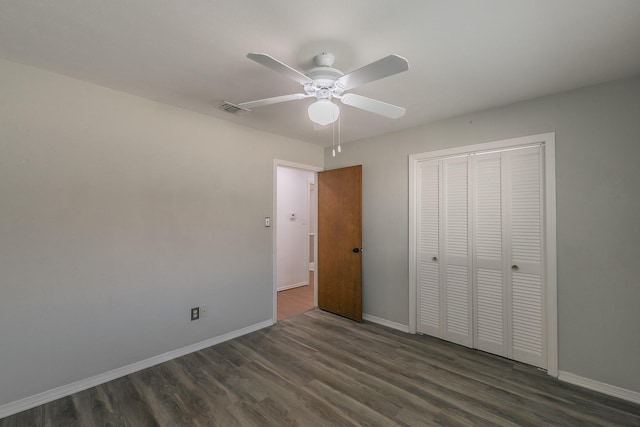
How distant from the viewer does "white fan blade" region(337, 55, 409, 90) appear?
136 cm

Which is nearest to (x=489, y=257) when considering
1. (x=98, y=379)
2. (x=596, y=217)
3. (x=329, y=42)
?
(x=596, y=217)

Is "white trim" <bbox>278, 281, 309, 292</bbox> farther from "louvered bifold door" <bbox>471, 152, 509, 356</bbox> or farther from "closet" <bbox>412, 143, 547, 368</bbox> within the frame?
"louvered bifold door" <bbox>471, 152, 509, 356</bbox>

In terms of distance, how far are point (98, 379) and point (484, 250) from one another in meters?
→ 3.66

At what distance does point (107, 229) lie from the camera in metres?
2.37

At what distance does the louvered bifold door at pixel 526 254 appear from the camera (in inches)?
99.8

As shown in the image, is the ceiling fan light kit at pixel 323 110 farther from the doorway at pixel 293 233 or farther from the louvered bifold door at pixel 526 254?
the doorway at pixel 293 233

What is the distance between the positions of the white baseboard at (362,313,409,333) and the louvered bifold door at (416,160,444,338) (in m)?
0.18

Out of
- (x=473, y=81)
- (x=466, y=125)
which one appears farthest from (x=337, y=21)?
(x=466, y=125)

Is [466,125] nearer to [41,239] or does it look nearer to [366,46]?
[366,46]

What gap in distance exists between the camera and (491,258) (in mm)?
2803

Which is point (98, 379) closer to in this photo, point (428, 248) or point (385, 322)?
point (385, 322)

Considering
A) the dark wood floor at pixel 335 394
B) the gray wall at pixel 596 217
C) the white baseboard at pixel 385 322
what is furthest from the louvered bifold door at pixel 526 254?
the white baseboard at pixel 385 322

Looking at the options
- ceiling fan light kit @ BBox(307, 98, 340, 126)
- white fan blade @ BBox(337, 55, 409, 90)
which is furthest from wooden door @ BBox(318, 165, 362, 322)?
white fan blade @ BBox(337, 55, 409, 90)

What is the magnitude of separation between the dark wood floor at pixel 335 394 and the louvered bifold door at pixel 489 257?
20cm
